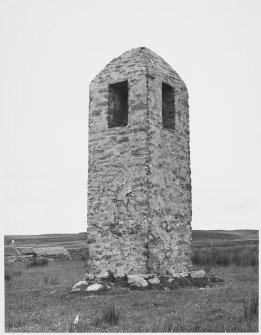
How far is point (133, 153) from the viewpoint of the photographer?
9.52m

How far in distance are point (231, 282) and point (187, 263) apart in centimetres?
112

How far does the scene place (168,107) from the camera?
1077 cm

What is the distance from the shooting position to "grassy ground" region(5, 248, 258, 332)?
6246 mm

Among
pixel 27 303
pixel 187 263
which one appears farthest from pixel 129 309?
pixel 187 263

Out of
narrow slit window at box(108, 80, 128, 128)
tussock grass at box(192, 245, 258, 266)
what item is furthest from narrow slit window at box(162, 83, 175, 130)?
tussock grass at box(192, 245, 258, 266)

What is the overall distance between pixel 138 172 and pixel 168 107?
7.16ft

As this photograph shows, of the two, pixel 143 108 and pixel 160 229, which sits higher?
pixel 143 108

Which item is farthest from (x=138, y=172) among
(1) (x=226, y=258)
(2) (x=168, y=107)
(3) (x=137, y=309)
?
(1) (x=226, y=258)

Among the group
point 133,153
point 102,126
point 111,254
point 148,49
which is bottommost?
point 111,254

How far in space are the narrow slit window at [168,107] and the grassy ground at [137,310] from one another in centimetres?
377

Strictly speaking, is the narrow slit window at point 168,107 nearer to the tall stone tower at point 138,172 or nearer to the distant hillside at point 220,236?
the tall stone tower at point 138,172

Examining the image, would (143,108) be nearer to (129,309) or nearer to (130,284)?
(130,284)

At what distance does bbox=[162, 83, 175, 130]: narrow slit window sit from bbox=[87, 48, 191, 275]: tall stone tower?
23 millimetres

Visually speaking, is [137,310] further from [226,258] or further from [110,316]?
[226,258]
